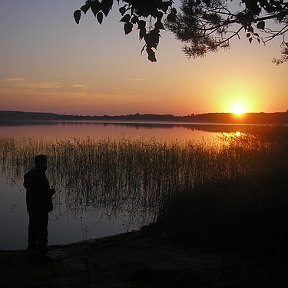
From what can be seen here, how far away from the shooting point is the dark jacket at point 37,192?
611 cm

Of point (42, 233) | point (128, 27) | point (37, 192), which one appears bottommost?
point (42, 233)

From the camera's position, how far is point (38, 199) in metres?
6.16

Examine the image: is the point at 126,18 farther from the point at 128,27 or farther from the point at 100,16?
the point at 100,16

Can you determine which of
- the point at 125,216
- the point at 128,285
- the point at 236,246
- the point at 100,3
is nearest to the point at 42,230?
the point at 128,285

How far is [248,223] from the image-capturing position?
7.07 metres

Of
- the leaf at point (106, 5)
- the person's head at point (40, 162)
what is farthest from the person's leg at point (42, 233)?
the leaf at point (106, 5)

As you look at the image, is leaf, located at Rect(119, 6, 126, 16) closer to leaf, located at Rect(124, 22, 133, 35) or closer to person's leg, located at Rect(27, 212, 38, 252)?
leaf, located at Rect(124, 22, 133, 35)

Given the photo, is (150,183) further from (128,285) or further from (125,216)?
(128,285)

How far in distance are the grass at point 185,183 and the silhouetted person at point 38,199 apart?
2.58 m

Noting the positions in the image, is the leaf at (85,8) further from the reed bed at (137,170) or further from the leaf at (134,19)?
the reed bed at (137,170)

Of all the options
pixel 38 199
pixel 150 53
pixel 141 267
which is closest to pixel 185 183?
pixel 141 267

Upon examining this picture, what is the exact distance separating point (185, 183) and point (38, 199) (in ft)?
22.3

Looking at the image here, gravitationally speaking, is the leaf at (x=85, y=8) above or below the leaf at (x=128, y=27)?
above

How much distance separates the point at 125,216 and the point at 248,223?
480 cm
